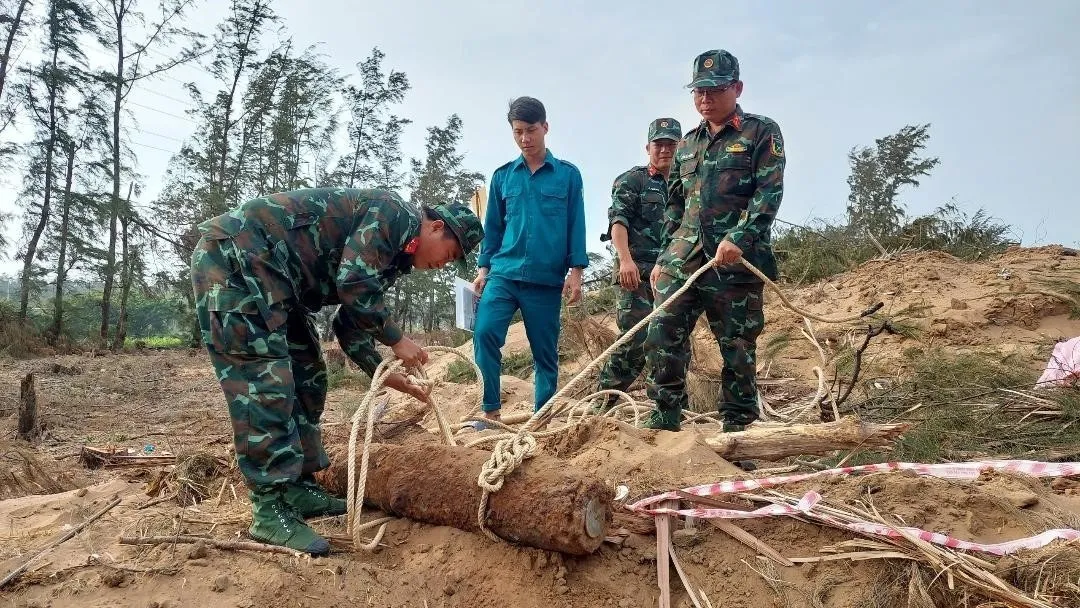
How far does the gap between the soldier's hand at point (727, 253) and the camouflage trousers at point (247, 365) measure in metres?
2.09

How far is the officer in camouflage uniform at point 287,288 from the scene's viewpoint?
2.47m

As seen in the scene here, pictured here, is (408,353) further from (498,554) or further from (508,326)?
(508,326)

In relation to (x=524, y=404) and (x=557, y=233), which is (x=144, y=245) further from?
(x=557, y=233)

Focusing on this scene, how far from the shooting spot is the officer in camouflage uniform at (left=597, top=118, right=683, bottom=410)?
4.77 metres

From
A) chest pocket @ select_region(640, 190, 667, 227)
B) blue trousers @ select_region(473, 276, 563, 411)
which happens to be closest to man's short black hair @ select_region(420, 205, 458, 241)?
blue trousers @ select_region(473, 276, 563, 411)

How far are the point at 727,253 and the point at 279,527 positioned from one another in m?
2.35

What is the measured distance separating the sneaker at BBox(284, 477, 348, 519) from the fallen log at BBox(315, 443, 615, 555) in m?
0.16

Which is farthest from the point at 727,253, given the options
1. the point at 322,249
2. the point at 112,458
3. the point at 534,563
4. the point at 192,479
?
the point at 112,458

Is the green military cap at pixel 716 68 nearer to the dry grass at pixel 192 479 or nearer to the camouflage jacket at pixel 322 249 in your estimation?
the camouflage jacket at pixel 322 249

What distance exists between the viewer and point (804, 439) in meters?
3.06

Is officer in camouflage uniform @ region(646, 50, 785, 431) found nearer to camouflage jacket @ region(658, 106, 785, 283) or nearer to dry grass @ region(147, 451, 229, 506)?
camouflage jacket @ region(658, 106, 785, 283)

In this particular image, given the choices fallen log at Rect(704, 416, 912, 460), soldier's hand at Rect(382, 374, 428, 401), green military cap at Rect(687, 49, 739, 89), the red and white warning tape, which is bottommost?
the red and white warning tape

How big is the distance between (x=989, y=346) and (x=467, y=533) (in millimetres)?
6269

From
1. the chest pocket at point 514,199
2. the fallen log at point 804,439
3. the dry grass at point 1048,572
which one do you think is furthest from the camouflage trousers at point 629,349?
the dry grass at point 1048,572
